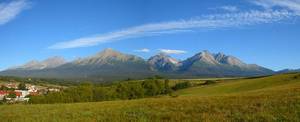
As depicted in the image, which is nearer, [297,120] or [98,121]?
[297,120]

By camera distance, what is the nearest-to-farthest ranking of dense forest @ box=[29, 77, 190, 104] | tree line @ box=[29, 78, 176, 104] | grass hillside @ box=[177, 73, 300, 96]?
grass hillside @ box=[177, 73, 300, 96], tree line @ box=[29, 78, 176, 104], dense forest @ box=[29, 77, 190, 104]

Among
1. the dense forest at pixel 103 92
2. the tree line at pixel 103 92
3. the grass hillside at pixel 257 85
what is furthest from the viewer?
the dense forest at pixel 103 92

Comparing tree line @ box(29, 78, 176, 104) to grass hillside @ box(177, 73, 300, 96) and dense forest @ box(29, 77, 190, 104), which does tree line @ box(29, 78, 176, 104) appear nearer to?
dense forest @ box(29, 77, 190, 104)

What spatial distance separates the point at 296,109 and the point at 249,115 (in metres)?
2.52

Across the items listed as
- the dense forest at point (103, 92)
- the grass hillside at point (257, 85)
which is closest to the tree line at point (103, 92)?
the dense forest at point (103, 92)

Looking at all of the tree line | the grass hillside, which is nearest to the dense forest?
the tree line

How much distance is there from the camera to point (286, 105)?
20781mm

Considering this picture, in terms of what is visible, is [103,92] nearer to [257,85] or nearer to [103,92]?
[103,92]

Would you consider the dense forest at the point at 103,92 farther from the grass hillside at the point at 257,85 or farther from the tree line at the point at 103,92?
the grass hillside at the point at 257,85

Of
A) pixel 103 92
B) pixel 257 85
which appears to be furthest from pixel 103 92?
pixel 257 85

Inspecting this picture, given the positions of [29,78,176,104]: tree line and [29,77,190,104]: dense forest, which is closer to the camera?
[29,78,176,104]: tree line

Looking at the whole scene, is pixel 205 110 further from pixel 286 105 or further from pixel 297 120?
pixel 297 120

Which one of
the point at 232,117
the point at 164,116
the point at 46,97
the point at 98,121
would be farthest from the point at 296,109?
the point at 46,97

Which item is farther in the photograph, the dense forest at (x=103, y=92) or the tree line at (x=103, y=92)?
the dense forest at (x=103, y=92)
